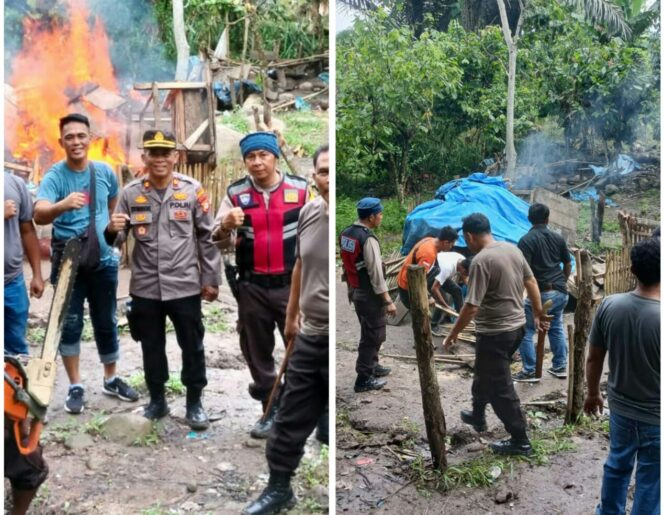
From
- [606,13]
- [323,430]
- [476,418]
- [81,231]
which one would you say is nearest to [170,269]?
[81,231]

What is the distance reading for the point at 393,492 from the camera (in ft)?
9.64

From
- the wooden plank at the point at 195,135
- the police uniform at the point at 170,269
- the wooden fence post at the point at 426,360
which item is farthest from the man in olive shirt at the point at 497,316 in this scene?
the wooden plank at the point at 195,135

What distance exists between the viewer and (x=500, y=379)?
9.69 ft

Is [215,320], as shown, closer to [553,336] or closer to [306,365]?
[306,365]

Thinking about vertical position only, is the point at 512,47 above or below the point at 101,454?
above

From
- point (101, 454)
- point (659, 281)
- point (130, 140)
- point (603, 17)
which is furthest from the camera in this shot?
point (130, 140)

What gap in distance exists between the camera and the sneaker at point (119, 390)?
3.45m

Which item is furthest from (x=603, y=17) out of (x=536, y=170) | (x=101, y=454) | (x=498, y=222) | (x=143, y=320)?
(x=101, y=454)

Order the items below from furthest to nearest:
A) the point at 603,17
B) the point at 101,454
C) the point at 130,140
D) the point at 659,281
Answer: the point at 130,140 < the point at 101,454 < the point at 603,17 < the point at 659,281

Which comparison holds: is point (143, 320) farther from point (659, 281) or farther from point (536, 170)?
point (659, 281)

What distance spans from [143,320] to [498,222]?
1.60m

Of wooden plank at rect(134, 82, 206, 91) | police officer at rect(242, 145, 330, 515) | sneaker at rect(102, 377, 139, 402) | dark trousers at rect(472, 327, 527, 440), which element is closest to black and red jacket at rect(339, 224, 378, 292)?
police officer at rect(242, 145, 330, 515)

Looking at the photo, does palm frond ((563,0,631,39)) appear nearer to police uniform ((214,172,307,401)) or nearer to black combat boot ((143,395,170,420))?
police uniform ((214,172,307,401))

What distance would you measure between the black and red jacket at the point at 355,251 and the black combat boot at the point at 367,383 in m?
0.36
